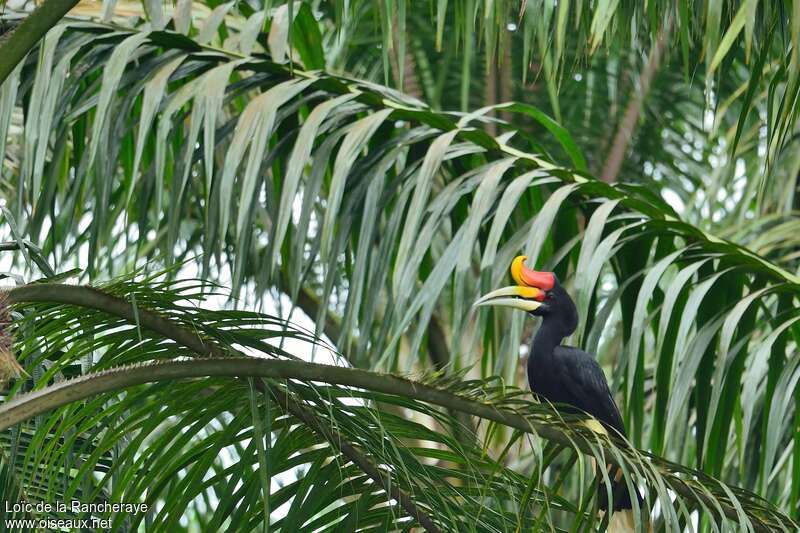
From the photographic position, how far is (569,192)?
90.0 inches

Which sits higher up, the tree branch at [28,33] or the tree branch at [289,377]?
the tree branch at [28,33]

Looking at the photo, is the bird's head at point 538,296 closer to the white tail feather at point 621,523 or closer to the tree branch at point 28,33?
the white tail feather at point 621,523

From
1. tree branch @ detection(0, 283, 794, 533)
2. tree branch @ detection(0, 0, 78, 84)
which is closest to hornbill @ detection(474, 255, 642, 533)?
tree branch @ detection(0, 283, 794, 533)

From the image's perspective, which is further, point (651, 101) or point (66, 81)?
point (651, 101)

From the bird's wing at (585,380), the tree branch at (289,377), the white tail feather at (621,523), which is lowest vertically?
the white tail feather at (621,523)

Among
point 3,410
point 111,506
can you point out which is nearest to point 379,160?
point 111,506

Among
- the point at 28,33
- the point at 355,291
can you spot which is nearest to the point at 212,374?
the point at 28,33

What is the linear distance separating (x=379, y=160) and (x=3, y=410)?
1263 millimetres

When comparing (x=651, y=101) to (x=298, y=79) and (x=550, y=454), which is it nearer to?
(x=298, y=79)

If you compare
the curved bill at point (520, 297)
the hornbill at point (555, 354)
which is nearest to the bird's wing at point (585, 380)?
the hornbill at point (555, 354)

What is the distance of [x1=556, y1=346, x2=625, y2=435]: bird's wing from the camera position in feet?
6.86

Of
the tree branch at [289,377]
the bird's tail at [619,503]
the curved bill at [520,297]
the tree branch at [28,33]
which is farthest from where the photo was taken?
Result: the curved bill at [520,297]

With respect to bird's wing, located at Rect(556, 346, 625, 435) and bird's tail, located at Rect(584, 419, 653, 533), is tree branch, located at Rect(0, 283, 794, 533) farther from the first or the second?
bird's wing, located at Rect(556, 346, 625, 435)

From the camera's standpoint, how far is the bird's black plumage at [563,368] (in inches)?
82.4
